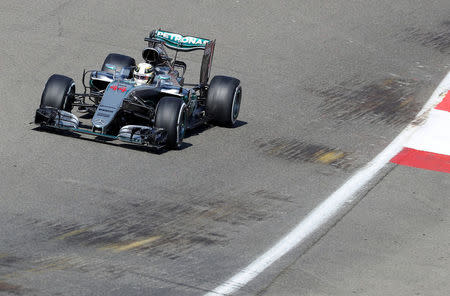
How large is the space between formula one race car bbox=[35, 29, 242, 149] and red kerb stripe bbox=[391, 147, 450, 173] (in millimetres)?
2926

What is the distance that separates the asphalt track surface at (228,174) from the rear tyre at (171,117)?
254mm

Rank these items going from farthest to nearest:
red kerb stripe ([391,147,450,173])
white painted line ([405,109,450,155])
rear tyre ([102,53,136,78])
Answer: rear tyre ([102,53,136,78])
white painted line ([405,109,450,155])
red kerb stripe ([391,147,450,173])

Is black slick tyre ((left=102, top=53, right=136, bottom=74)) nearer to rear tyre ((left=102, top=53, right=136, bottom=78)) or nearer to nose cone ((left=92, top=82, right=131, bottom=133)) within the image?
rear tyre ((left=102, top=53, right=136, bottom=78))

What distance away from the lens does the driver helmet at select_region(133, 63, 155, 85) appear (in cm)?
1396

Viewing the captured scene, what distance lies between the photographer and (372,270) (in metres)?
9.21

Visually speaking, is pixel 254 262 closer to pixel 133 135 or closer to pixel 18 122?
pixel 133 135

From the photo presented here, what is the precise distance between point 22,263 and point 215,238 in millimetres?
2324

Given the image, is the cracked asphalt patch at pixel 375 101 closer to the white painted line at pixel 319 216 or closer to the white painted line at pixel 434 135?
the white painted line at pixel 434 135

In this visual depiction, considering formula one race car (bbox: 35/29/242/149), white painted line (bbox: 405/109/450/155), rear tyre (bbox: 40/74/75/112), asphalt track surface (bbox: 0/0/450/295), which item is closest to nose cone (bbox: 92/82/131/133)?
formula one race car (bbox: 35/29/242/149)

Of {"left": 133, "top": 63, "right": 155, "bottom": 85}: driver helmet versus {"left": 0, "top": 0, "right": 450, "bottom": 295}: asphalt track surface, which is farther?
{"left": 133, "top": 63, "right": 155, "bottom": 85}: driver helmet

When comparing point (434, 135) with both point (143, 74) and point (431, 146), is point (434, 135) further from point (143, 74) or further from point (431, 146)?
point (143, 74)

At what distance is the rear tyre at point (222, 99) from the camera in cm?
1460

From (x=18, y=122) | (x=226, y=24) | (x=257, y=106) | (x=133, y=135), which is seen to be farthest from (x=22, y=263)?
(x=226, y=24)

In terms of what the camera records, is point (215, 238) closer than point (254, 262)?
No
